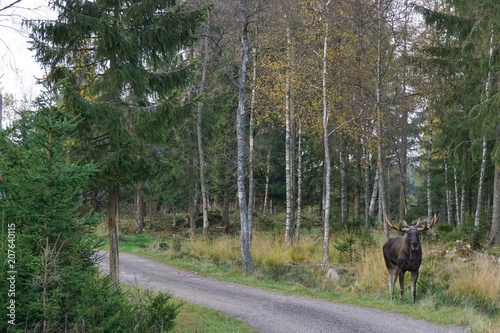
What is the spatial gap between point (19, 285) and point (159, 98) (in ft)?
19.3

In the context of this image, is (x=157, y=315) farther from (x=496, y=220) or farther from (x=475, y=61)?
(x=475, y=61)

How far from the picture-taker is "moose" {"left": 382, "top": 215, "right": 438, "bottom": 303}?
10305mm

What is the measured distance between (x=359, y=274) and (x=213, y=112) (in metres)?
15.0

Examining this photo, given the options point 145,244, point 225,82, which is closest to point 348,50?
point 225,82

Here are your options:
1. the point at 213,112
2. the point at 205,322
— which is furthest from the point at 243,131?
the point at 213,112

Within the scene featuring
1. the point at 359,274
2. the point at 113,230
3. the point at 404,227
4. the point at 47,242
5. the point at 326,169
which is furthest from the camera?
the point at 326,169

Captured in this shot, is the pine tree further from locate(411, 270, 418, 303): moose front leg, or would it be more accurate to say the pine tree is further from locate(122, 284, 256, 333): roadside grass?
locate(122, 284, 256, 333): roadside grass

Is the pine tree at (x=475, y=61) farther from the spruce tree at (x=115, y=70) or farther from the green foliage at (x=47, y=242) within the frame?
the green foliage at (x=47, y=242)

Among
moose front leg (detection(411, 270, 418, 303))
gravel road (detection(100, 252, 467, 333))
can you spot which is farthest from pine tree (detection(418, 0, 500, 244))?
gravel road (detection(100, 252, 467, 333))

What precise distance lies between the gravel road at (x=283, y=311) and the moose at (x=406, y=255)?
5.53ft

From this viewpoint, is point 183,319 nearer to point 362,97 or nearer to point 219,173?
point 362,97

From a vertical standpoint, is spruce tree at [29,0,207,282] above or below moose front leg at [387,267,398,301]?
above

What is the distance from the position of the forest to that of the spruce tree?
0.09 feet

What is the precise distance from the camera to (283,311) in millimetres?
9062
